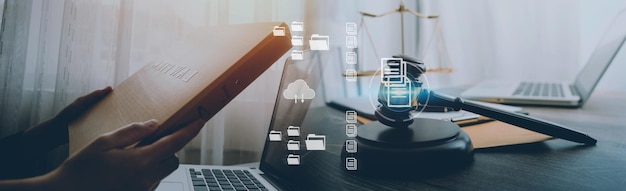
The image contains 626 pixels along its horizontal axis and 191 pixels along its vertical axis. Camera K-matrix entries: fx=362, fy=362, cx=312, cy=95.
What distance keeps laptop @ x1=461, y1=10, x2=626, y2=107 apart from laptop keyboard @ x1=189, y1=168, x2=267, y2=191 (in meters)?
0.38

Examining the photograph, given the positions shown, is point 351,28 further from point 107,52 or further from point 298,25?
point 107,52

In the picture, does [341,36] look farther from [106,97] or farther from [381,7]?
[106,97]

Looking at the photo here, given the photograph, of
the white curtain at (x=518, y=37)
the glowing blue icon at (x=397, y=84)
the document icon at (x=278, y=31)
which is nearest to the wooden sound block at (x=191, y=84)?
the document icon at (x=278, y=31)

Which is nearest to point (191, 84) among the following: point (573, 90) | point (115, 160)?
point (115, 160)

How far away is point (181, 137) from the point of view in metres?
0.29

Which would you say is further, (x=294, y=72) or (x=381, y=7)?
(x=381, y=7)

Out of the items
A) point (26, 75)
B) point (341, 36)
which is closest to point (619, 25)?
point (341, 36)

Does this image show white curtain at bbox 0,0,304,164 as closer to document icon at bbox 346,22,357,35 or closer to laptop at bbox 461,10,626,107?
document icon at bbox 346,22,357,35

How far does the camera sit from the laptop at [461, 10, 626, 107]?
0.55 metres

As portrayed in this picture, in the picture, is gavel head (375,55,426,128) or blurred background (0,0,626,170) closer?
gavel head (375,55,426,128)

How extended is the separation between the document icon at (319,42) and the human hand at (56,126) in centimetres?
26

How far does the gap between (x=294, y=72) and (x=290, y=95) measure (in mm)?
38

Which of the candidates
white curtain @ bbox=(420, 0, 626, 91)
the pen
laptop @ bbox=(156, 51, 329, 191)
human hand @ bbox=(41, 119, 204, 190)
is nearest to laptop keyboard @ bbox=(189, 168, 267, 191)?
laptop @ bbox=(156, 51, 329, 191)

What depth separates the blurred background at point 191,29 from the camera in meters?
0.44
